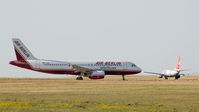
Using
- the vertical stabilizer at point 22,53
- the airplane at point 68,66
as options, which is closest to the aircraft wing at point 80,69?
the airplane at point 68,66

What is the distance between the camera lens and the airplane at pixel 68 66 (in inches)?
3799

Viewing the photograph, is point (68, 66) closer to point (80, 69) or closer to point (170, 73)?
point (80, 69)

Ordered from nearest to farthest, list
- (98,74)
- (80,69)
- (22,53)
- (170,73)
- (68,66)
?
(98,74), (80,69), (68,66), (22,53), (170,73)

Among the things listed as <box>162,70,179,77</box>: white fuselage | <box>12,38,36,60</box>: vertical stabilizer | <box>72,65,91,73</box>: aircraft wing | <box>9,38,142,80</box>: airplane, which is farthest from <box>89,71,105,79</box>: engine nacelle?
<box>162,70,179,77</box>: white fuselage

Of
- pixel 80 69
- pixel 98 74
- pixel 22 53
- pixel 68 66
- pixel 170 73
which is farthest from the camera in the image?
pixel 170 73

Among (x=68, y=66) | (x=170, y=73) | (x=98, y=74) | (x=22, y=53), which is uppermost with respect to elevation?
(x=22, y=53)

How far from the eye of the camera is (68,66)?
97.2 meters

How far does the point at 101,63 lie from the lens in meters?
98.6

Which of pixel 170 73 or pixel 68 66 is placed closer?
pixel 68 66

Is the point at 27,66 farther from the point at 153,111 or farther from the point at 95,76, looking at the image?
the point at 153,111

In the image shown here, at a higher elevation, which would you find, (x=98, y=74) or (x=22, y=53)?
(x=22, y=53)

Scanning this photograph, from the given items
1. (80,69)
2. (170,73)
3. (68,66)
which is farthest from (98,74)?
(170,73)

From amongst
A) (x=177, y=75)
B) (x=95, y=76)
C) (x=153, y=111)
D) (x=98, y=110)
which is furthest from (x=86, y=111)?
(x=177, y=75)

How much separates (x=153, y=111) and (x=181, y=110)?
2.27m
